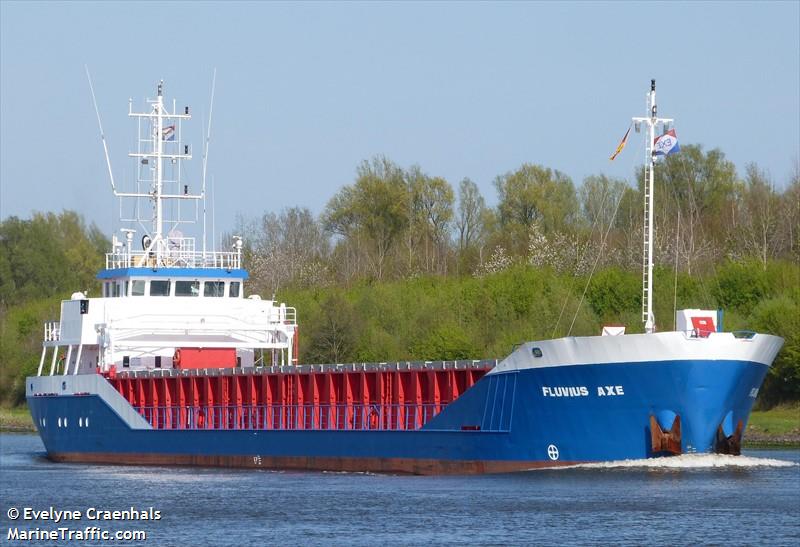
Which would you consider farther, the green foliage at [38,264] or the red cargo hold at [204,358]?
the green foliage at [38,264]

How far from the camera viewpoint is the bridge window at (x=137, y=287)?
173 ft

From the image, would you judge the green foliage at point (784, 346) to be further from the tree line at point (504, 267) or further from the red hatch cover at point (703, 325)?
the red hatch cover at point (703, 325)

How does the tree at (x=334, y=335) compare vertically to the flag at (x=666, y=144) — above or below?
below

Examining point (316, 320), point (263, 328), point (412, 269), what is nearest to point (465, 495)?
point (263, 328)

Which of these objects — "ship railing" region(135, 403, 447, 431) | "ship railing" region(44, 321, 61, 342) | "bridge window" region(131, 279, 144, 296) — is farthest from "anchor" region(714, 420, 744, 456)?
"ship railing" region(44, 321, 61, 342)

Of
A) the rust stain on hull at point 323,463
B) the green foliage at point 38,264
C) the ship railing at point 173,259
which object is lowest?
the rust stain on hull at point 323,463

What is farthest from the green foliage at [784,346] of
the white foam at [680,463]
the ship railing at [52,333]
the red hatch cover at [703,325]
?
the ship railing at [52,333]

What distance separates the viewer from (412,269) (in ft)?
321

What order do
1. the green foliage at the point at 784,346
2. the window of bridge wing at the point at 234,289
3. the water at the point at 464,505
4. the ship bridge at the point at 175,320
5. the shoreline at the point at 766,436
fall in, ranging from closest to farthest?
the water at the point at 464,505, the ship bridge at the point at 175,320, the window of bridge wing at the point at 234,289, the shoreline at the point at 766,436, the green foliage at the point at 784,346

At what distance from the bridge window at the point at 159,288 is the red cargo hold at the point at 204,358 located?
215 centimetres

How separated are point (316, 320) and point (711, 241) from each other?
2149 cm

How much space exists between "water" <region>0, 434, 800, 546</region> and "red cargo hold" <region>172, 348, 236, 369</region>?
321 inches

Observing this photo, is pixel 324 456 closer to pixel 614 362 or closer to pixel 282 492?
pixel 282 492

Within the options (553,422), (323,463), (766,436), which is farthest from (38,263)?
(553,422)
